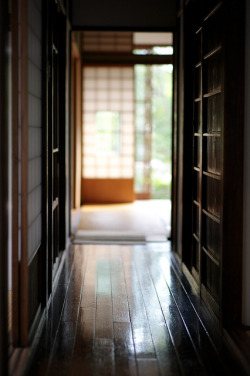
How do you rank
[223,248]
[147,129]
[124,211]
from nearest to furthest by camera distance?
[223,248] → [124,211] → [147,129]

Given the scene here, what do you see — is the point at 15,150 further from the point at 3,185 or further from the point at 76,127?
the point at 76,127

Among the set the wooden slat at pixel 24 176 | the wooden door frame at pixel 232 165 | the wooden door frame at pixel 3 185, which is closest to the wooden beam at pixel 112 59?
the wooden door frame at pixel 232 165

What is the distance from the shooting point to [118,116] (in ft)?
32.7

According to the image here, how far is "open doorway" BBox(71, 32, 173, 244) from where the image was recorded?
9680mm

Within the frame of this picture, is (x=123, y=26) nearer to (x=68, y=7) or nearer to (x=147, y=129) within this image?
(x=68, y=7)

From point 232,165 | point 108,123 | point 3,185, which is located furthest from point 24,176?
point 108,123

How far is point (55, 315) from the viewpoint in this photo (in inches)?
146

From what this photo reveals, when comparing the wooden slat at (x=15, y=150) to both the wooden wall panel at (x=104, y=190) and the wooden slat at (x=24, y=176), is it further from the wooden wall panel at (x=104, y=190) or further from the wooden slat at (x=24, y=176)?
the wooden wall panel at (x=104, y=190)

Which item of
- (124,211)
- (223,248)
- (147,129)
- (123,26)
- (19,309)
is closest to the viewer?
(19,309)

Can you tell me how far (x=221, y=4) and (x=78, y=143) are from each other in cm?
604

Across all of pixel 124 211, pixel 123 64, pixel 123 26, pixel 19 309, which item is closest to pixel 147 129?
pixel 123 64

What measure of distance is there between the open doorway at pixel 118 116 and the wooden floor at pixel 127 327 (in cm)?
471

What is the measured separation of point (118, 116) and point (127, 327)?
6.79 meters

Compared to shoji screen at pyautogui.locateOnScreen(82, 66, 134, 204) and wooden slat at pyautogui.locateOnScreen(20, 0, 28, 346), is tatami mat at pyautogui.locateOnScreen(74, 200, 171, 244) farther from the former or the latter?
wooden slat at pyautogui.locateOnScreen(20, 0, 28, 346)
